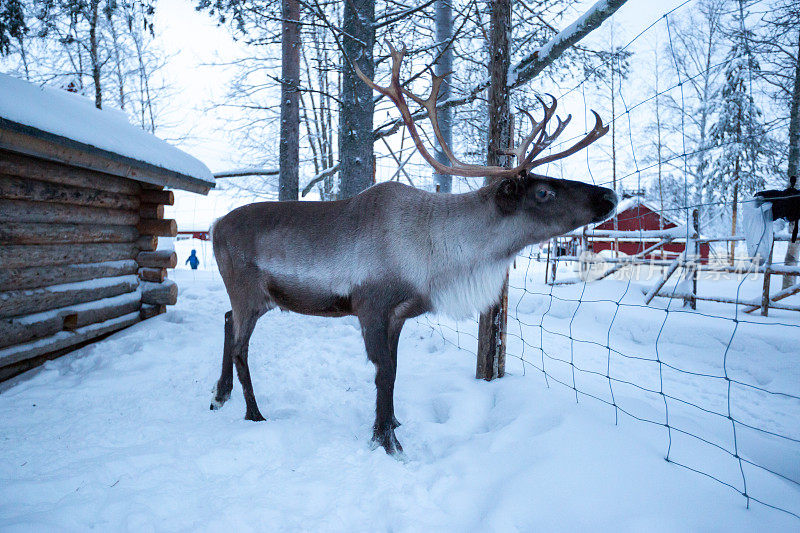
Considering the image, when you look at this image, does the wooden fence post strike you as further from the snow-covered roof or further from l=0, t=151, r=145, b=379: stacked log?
l=0, t=151, r=145, b=379: stacked log

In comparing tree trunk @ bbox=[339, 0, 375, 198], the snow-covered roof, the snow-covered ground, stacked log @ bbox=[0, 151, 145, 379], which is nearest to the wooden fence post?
the snow-covered ground

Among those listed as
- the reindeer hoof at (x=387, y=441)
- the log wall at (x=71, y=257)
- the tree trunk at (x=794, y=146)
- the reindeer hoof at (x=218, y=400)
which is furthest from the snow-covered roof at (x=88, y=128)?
the tree trunk at (x=794, y=146)

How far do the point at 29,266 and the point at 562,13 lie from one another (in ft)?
22.6

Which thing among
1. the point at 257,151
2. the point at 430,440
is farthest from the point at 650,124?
the point at 430,440

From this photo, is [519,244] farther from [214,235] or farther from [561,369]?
[214,235]

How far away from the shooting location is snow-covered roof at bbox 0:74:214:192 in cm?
288

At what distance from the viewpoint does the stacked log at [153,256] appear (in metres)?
4.96

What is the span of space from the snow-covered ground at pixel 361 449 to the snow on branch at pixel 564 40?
2283mm

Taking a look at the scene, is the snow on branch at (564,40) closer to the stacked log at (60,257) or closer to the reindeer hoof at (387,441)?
the reindeer hoof at (387,441)

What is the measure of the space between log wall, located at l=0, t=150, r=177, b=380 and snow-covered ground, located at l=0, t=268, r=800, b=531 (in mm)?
310

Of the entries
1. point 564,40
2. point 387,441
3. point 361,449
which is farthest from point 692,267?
point 361,449

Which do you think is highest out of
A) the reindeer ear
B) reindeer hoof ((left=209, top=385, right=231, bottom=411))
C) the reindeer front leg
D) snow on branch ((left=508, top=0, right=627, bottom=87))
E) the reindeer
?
snow on branch ((left=508, top=0, right=627, bottom=87))

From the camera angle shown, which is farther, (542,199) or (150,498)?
(542,199)

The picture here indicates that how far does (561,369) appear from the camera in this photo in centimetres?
341
